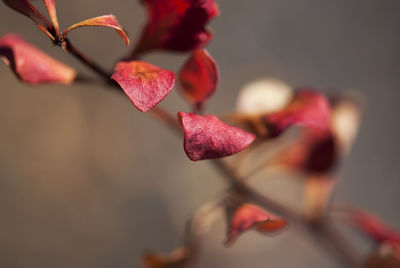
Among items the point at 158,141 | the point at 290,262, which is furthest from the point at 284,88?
the point at 290,262

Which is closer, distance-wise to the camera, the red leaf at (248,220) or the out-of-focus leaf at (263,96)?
the red leaf at (248,220)

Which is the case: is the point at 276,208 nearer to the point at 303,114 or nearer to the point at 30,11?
the point at 303,114

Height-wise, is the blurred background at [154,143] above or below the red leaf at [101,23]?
below

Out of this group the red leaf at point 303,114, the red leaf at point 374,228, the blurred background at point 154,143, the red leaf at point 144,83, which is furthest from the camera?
the blurred background at point 154,143

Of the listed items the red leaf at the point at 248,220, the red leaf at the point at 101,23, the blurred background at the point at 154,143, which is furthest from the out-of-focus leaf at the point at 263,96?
the blurred background at the point at 154,143

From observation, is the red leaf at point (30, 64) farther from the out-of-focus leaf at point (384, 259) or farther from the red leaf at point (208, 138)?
the out-of-focus leaf at point (384, 259)

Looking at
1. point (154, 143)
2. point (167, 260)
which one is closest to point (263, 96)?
point (167, 260)
